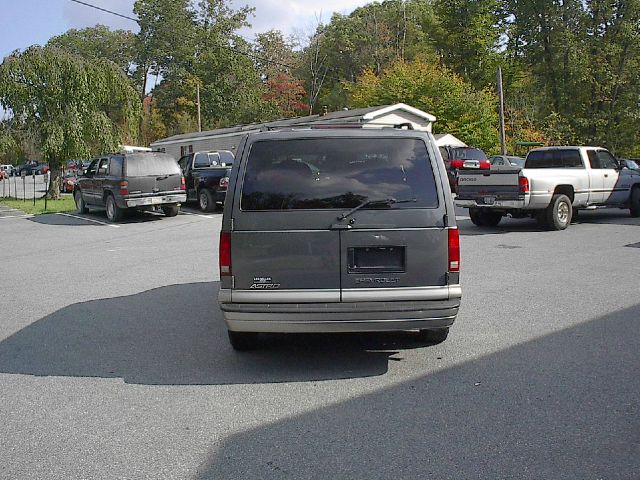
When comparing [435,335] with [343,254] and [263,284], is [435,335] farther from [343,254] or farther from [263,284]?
[263,284]

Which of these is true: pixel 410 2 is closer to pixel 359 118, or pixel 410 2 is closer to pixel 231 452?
pixel 359 118

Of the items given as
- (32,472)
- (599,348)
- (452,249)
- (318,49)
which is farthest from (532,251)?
(318,49)

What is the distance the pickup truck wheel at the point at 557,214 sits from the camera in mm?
14805

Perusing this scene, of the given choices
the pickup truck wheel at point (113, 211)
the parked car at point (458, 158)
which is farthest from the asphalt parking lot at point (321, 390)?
the parked car at point (458, 158)

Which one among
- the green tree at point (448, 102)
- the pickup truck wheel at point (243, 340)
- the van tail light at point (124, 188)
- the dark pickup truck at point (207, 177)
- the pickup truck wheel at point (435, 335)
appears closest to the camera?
the pickup truck wheel at point (243, 340)

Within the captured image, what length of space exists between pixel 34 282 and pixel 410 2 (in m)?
62.6

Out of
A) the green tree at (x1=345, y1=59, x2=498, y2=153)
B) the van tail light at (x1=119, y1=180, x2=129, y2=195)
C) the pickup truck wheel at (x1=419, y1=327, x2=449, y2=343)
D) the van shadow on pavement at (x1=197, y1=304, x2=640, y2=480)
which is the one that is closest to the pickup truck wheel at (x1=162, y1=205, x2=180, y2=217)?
the van tail light at (x1=119, y1=180, x2=129, y2=195)

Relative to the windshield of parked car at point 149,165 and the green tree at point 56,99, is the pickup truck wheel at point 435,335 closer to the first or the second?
the windshield of parked car at point 149,165

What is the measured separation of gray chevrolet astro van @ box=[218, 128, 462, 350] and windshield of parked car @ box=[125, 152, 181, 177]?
14.4 meters

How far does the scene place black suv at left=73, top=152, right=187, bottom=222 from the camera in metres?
19.0

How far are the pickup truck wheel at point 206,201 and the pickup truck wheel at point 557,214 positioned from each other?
10421 millimetres

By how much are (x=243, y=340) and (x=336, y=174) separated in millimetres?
1743

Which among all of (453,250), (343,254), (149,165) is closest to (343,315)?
(343,254)

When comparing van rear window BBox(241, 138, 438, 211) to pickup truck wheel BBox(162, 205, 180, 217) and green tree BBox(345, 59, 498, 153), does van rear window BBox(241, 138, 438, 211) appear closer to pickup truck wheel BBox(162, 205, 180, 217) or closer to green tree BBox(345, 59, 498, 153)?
pickup truck wheel BBox(162, 205, 180, 217)
